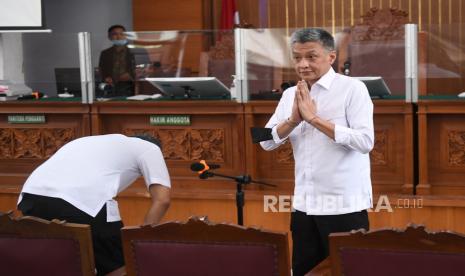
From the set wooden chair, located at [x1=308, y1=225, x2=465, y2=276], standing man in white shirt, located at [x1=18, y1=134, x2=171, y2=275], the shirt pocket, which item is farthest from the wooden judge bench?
wooden chair, located at [x1=308, y1=225, x2=465, y2=276]

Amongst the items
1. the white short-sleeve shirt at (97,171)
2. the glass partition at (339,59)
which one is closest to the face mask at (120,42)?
the glass partition at (339,59)

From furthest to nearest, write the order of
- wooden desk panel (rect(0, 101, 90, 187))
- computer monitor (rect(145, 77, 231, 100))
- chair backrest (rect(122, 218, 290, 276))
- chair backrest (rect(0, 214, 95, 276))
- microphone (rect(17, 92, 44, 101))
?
microphone (rect(17, 92, 44, 101)), wooden desk panel (rect(0, 101, 90, 187)), computer monitor (rect(145, 77, 231, 100)), chair backrest (rect(0, 214, 95, 276)), chair backrest (rect(122, 218, 290, 276))

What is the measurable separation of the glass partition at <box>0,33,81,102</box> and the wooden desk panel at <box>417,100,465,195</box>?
239cm

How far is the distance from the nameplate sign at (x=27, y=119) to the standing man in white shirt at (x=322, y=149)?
3284 millimetres

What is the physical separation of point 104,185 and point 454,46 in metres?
2.89

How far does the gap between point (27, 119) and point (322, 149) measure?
3.51 meters

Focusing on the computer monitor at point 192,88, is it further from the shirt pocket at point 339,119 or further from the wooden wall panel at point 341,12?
the shirt pocket at point 339,119

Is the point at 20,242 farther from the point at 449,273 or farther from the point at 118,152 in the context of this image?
the point at 449,273

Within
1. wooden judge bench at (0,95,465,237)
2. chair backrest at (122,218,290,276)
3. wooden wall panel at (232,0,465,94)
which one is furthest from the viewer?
wooden wall panel at (232,0,465,94)

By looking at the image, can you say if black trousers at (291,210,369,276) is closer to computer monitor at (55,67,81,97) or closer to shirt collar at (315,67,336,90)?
shirt collar at (315,67,336,90)

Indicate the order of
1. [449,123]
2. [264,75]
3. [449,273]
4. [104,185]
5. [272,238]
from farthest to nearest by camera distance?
[264,75]
[449,123]
[104,185]
[272,238]
[449,273]

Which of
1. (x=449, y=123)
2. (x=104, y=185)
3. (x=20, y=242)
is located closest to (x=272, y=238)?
(x=20, y=242)

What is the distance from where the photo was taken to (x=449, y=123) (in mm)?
5414

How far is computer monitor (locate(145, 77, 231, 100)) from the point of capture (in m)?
5.81
